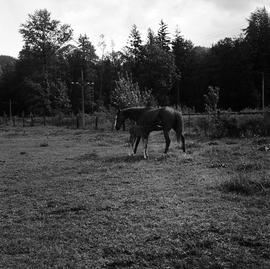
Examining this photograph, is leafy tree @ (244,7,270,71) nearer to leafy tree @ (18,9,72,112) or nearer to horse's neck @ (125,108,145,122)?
leafy tree @ (18,9,72,112)

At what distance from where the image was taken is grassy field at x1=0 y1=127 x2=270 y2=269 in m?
5.23

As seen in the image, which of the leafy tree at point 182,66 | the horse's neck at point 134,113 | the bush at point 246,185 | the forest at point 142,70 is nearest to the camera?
the bush at point 246,185

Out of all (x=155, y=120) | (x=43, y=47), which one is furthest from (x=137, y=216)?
(x=43, y=47)

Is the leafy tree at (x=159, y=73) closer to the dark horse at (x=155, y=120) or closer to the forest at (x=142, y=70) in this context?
the forest at (x=142, y=70)

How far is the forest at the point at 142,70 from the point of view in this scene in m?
59.0

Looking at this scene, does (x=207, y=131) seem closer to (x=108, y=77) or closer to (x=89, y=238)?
(x=89, y=238)

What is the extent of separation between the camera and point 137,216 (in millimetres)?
7020

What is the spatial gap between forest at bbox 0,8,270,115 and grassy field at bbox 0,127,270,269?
39.7 m

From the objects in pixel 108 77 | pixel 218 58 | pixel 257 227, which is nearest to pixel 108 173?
pixel 257 227

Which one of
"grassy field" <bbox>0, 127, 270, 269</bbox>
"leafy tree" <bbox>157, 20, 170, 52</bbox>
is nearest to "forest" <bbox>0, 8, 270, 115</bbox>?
"leafy tree" <bbox>157, 20, 170, 52</bbox>

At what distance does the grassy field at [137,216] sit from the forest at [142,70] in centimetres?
3974

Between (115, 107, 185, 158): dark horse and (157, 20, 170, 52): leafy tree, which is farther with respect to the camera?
(157, 20, 170, 52): leafy tree

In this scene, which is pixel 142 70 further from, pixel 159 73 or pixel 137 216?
pixel 137 216

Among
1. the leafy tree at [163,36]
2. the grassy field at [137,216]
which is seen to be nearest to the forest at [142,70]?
the leafy tree at [163,36]
